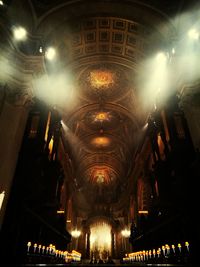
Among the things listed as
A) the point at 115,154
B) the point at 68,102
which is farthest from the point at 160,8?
the point at 115,154

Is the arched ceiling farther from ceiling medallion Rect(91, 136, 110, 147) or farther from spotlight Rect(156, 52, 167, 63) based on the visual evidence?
spotlight Rect(156, 52, 167, 63)

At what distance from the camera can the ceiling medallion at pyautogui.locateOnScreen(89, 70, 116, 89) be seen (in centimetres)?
1580

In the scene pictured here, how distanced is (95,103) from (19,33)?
31.6 feet

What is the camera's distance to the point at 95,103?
18.3 meters

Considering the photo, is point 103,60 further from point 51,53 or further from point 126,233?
point 126,233

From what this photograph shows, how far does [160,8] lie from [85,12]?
4398 millimetres

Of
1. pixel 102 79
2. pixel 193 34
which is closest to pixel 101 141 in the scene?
pixel 102 79

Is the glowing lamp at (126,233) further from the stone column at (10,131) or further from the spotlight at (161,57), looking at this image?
the stone column at (10,131)

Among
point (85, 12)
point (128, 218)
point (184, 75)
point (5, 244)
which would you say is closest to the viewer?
point (5, 244)

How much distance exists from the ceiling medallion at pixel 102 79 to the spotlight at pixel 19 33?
6.58 meters

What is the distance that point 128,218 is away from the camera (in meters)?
24.5

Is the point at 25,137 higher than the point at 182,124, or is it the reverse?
the point at 182,124

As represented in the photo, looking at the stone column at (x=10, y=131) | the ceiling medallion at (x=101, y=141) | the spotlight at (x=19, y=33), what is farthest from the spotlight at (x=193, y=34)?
the ceiling medallion at (x=101, y=141)

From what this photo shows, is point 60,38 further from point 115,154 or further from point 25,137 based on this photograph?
point 115,154
